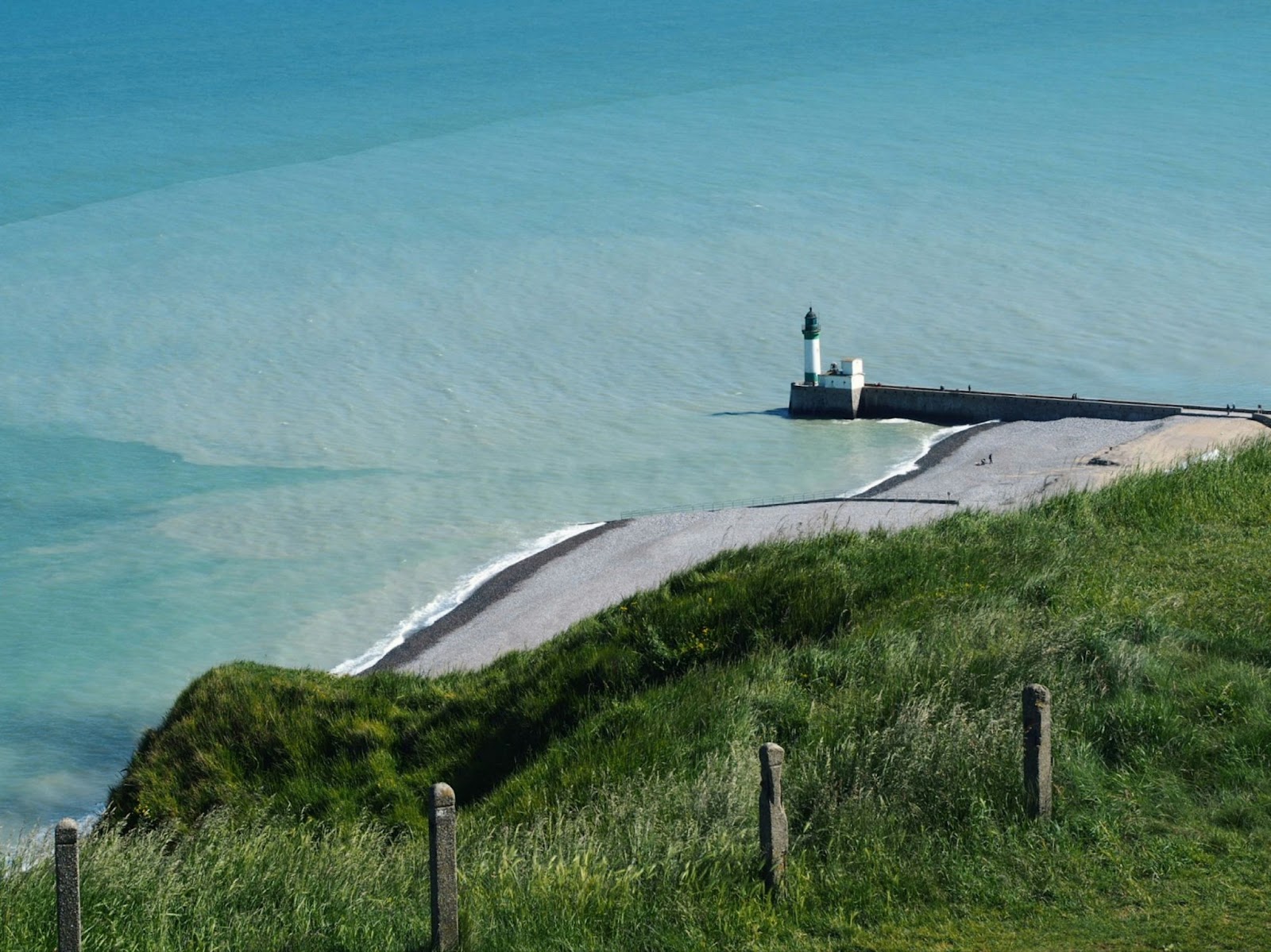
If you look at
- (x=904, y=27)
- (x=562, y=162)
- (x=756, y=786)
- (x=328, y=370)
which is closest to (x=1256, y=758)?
(x=756, y=786)

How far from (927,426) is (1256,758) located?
2758 centimetres

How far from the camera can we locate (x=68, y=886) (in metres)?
6.09

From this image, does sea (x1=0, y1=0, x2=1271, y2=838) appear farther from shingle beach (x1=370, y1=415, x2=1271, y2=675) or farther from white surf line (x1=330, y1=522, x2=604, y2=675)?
shingle beach (x1=370, y1=415, x2=1271, y2=675)

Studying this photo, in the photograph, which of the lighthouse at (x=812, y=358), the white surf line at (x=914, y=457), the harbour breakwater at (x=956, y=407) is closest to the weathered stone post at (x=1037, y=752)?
the white surf line at (x=914, y=457)

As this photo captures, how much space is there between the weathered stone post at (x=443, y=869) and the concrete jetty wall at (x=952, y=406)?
27989 millimetres

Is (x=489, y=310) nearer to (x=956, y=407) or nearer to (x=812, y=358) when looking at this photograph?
(x=812, y=358)

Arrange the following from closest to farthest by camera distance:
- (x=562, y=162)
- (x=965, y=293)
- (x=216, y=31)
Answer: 1. (x=965, y=293)
2. (x=562, y=162)
3. (x=216, y=31)

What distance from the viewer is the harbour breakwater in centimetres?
3291

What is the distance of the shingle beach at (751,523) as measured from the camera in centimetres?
2144

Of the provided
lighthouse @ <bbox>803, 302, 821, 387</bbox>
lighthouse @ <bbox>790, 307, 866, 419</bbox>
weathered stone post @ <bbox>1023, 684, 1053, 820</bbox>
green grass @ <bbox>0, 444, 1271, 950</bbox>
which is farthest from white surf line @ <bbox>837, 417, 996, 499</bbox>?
weathered stone post @ <bbox>1023, 684, 1053, 820</bbox>

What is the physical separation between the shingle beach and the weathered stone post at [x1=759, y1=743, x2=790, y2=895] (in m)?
11.8

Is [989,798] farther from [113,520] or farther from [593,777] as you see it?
[113,520]

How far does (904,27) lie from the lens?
157125 millimetres

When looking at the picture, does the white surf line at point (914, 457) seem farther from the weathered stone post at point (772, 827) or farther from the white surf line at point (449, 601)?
the weathered stone post at point (772, 827)
